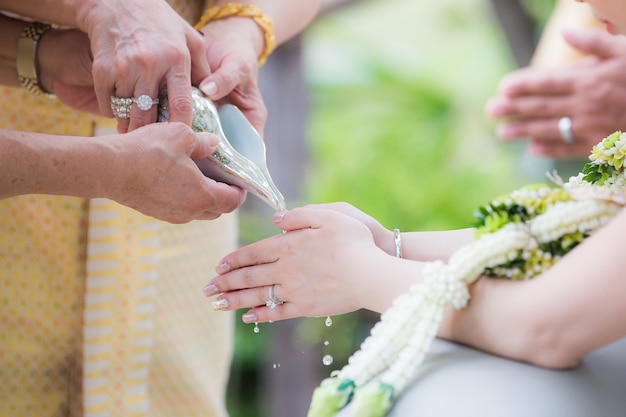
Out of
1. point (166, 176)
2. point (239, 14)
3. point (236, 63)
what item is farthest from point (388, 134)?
point (166, 176)

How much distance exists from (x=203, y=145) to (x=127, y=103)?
14 centimetres

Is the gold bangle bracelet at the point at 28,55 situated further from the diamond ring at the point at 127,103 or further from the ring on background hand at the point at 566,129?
the ring on background hand at the point at 566,129

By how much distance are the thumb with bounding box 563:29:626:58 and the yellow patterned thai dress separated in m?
0.89

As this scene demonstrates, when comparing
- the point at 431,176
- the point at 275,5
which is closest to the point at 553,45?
the point at 275,5

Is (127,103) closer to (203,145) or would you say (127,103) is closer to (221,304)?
(203,145)

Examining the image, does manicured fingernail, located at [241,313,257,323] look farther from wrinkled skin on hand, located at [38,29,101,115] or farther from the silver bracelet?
wrinkled skin on hand, located at [38,29,101,115]

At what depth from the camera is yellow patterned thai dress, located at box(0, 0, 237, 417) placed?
1.40m

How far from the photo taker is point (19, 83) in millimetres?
1378

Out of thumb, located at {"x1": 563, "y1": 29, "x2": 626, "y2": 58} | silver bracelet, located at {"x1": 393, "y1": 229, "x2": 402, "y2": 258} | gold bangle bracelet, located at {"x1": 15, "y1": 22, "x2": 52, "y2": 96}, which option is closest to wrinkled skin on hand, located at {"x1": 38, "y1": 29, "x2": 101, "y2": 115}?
gold bangle bracelet, located at {"x1": 15, "y1": 22, "x2": 52, "y2": 96}

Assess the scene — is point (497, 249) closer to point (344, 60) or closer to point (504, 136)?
point (504, 136)

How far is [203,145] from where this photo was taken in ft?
3.89

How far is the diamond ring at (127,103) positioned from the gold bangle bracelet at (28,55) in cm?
22

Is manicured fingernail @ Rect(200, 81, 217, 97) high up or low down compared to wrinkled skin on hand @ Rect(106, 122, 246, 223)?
up

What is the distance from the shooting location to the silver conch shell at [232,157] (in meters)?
1.23
